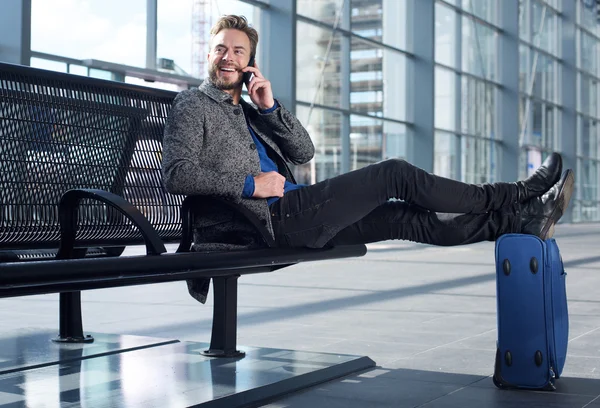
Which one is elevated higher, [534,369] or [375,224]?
[375,224]

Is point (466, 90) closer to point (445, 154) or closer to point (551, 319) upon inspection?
point (445, 154)

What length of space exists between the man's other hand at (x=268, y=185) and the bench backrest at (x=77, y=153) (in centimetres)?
62

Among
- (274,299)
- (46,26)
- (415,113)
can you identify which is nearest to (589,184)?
(415,113)

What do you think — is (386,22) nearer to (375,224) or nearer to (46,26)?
(46,26)

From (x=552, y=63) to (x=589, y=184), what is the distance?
4574 mm

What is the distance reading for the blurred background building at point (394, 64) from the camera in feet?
35.4

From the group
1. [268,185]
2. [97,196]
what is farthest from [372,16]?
[97,196]

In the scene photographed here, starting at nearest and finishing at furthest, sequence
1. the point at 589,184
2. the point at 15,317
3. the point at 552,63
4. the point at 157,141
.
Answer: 1. the point at 157,141
2. the point at 15,317
3. the point at 552,63
4. the point at 589,184

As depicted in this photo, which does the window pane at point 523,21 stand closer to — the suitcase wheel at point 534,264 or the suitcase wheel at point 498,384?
the suitcase wheel at point 534,264

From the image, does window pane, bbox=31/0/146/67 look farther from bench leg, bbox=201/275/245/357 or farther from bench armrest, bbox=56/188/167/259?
bench armrest, bbox=56/188/167/259

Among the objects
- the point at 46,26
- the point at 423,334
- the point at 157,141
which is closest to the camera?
the point at 157,141

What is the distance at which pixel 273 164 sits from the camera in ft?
11.6

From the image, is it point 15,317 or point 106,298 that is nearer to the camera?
point 15,317

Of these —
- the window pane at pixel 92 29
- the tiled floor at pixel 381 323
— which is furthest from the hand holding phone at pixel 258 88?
the window pane at pixel 92 29
